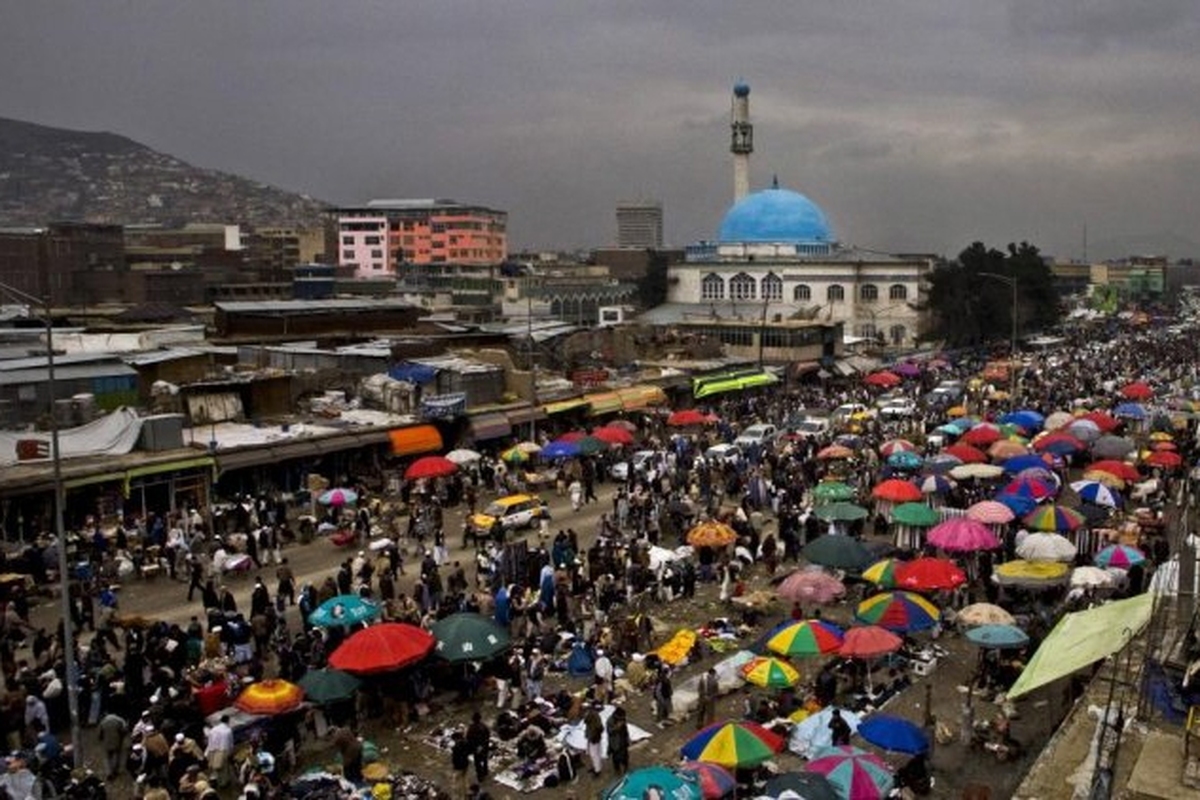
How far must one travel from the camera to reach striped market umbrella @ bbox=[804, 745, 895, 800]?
10.2 meters

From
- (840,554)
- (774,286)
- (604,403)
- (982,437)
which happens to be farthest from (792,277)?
(840,554)

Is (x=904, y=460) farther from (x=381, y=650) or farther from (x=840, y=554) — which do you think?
(x=381, y=650)

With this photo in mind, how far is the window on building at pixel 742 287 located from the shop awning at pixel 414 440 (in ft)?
144

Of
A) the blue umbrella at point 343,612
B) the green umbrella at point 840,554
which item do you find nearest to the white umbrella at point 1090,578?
the green umbrella at point 840,554

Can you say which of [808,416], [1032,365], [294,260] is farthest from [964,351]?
[294,260]

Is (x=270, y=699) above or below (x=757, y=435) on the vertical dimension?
below

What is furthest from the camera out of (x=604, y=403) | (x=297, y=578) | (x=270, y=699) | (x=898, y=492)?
(x=604, y=403)

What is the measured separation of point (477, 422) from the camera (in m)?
30.8

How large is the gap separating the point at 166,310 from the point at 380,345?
14.9 meters

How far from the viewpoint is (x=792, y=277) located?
227ft

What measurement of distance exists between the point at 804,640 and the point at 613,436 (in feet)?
53.7

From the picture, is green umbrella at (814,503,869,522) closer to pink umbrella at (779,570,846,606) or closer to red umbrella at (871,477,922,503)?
red umbrella at (871,477,922,503)

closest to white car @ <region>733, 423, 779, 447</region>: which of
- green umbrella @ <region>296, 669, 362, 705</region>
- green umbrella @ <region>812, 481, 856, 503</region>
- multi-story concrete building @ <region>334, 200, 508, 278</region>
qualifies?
green umbrella @ <region>812, 481, 856, 503</region>

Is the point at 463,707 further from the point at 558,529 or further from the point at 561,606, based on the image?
the point at 558,529
